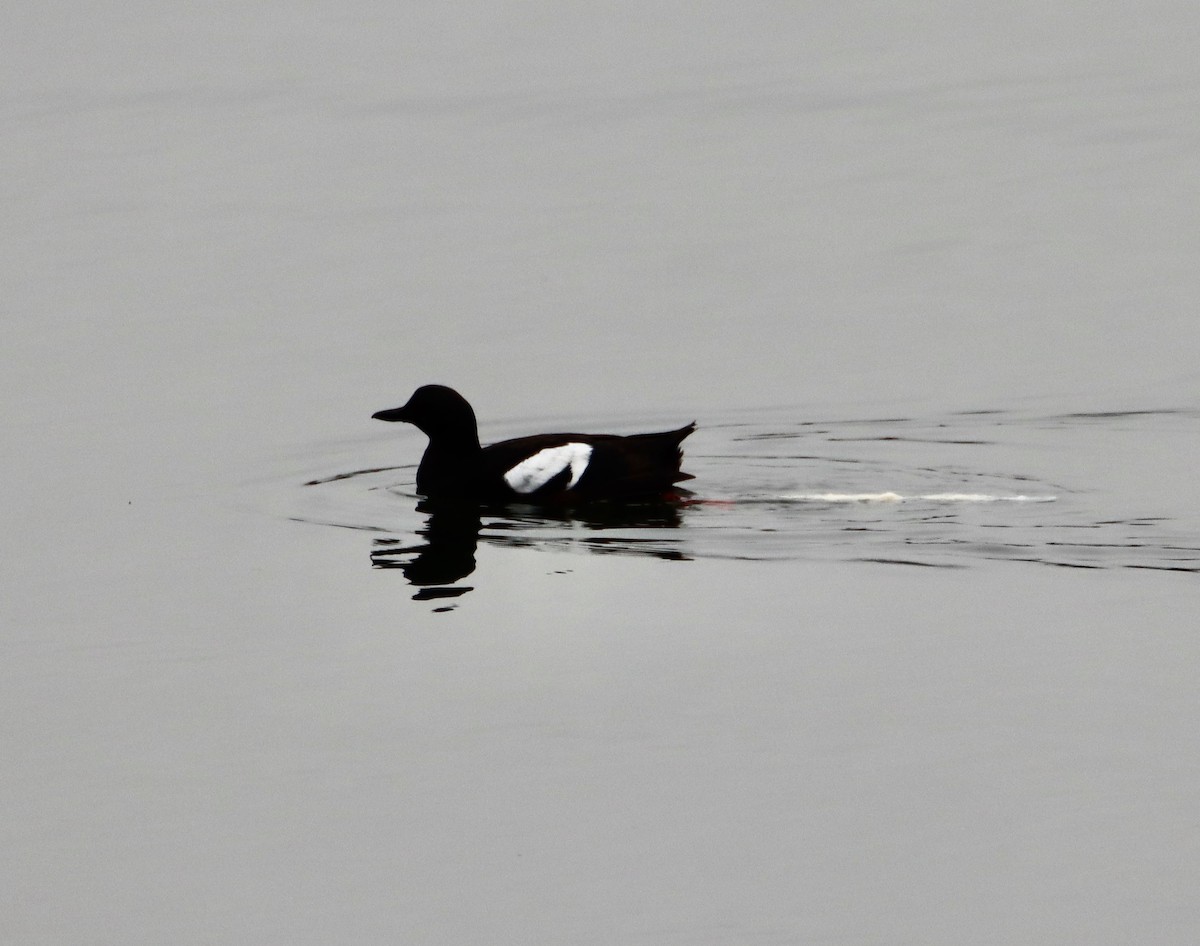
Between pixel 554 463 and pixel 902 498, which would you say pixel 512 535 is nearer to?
pixel 554 463

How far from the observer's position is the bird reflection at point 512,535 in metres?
11.3

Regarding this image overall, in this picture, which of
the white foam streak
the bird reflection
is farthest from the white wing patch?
the white foam streak

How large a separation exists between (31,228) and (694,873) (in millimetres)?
14937

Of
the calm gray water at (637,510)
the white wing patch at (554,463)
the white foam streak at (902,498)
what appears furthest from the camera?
the white wing patch at (554,463)

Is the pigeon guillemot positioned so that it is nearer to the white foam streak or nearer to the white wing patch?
the white wing patch

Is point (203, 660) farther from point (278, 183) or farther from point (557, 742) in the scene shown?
point (278, 183)

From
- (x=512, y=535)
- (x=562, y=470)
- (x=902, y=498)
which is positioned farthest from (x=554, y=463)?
(x=902, y=498)

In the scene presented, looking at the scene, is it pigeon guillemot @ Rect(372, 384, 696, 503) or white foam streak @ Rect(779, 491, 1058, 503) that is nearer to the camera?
white foam streak @ Rect(779, 491, 1058, 503)

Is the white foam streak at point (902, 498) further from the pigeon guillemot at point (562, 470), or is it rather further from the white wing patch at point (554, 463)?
the white wing patch at point (554, 463)

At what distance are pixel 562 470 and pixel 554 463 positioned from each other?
7 cm

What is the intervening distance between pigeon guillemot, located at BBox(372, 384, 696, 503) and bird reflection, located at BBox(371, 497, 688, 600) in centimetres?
10

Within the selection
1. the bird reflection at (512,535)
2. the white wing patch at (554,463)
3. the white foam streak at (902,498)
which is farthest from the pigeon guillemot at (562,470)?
the white foam streak at (902,498)

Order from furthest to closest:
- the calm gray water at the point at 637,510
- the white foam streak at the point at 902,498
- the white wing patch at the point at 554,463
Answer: the white wing patch at the point at 554,463 → the white foam streak at the point at 902,498 → the calm gray water at the point at 637,510

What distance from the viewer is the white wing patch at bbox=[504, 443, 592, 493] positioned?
12.8m
